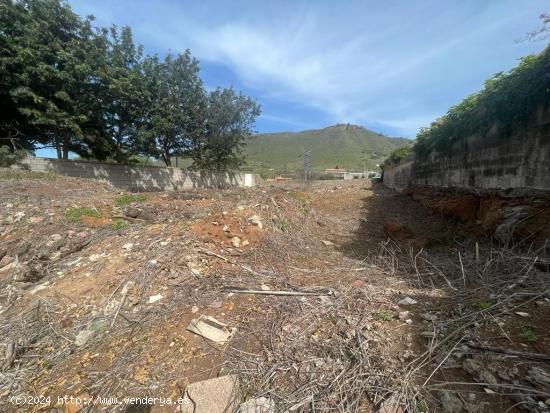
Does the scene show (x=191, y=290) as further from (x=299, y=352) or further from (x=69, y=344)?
(x=299, y=352)

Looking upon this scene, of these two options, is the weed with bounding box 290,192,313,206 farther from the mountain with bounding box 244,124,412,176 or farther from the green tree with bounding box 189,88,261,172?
the mountain with bounding box 244,124,412,176

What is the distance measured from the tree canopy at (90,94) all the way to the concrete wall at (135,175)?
0.69 m

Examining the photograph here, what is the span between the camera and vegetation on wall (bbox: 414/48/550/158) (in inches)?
127

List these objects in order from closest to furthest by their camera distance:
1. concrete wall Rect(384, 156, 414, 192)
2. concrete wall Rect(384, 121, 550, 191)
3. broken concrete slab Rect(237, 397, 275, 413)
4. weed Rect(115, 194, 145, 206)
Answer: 1. broken concrete slab Rect(237, 397, 275, 413)
2. concrete wall Rect(384, 121, 550, 191)
3. weed Rect(115, 194, 145, 206)
4. concrete wall Rect(384, 156, 414, 192)

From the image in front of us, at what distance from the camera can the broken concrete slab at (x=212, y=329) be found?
219cm

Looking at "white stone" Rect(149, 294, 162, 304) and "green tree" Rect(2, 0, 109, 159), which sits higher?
"green tree" Rect(2, 0, 109, 159)

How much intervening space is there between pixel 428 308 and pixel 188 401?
6.51ft

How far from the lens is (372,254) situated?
4105mm

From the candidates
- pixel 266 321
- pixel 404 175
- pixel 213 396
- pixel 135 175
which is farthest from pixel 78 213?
pixel 404 175

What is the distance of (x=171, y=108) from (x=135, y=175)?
3.85 meters

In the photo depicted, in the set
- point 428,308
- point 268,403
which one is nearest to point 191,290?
point 268,403

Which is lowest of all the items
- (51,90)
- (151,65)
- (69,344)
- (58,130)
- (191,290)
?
(69,344)

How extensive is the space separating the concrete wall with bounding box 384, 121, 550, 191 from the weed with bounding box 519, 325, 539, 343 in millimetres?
2168

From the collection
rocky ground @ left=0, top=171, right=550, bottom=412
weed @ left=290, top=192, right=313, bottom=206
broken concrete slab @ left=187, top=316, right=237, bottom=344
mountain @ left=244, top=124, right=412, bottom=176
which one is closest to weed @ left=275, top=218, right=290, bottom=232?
rocky ground @ left=0, top=171, right=550, bottom=412
